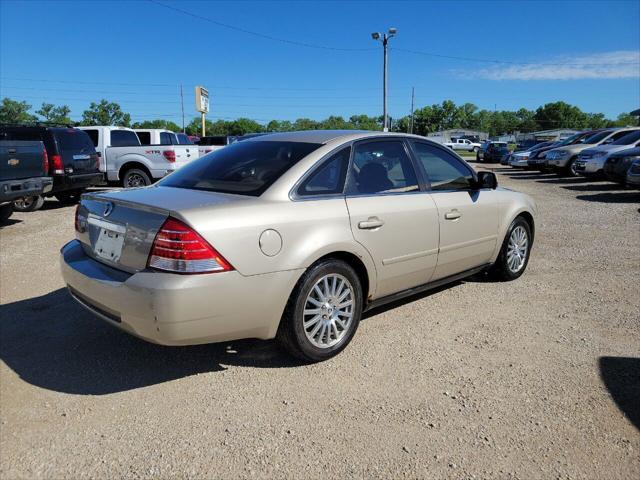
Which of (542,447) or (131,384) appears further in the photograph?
(131,384)

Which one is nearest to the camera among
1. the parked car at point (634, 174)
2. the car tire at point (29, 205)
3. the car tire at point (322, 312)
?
the car tire at point (322, 312)

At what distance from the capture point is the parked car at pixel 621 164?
12492mm

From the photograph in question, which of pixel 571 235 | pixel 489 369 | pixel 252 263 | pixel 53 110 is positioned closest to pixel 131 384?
pixel 252 263

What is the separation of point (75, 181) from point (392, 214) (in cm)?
903

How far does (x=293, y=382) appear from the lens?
3.18 meters

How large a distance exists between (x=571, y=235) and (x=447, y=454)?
632cm

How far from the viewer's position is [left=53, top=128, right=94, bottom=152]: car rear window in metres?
10.3

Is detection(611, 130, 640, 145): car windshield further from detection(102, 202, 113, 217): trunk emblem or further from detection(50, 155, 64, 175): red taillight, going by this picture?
detection(102, 202, 113, 217): trunk emblem

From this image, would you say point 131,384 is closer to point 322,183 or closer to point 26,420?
point 26,420

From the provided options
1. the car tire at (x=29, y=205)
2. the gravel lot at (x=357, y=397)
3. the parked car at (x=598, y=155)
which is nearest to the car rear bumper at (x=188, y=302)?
the gravel lot at (x=357, y=397)

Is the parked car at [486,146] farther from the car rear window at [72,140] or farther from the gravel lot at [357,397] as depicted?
the gravel lot at [357,397]

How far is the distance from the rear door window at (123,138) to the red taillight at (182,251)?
1250cm

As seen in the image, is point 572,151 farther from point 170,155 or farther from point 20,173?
point 20,173

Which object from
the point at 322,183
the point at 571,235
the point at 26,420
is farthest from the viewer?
the point at 571,235
